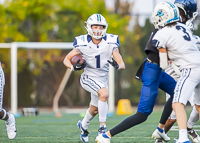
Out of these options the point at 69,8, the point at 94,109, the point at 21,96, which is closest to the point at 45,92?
the point at 21,96

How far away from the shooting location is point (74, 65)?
559 centimetres

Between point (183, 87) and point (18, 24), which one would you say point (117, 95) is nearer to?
point (18, 24)

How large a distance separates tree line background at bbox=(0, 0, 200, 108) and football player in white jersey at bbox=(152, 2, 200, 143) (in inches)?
394

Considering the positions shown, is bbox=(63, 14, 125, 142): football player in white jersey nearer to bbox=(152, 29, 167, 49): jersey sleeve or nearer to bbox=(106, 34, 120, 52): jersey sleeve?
bbox=(106, 34, 120, 52): jersey sleeve

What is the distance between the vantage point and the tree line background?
47.9 feet

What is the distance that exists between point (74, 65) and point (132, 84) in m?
10.3

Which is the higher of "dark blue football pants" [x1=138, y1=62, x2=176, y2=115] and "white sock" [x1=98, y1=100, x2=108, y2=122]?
"dark blue football pants" [x1=138, y1=62, x2=176, y2=115]

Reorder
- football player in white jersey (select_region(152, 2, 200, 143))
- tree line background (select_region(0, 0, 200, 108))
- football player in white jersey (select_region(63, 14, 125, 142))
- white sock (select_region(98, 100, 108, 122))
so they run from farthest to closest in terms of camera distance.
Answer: tree line background (select_region(0, 0, 200, 108)) < football player in white jersey (select_region(63, 14, 125, 142)) < white sock (select_region(98, 100, 108, 122)) < football player in white jersey (select_region(152, 2, 200, 143))

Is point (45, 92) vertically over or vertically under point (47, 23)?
under

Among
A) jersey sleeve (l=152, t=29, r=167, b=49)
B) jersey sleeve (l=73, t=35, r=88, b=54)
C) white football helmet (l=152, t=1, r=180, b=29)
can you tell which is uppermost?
white football helmet (l=152, t=1, r=180, b=29)

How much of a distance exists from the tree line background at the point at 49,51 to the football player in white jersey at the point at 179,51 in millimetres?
9995

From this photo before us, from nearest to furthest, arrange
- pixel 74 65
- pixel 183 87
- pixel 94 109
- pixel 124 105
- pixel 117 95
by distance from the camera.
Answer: pixel 183 87, pixel 74 65, pixel 94 109, pixel 124 105, pixel 117 95

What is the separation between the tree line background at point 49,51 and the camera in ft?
47.9

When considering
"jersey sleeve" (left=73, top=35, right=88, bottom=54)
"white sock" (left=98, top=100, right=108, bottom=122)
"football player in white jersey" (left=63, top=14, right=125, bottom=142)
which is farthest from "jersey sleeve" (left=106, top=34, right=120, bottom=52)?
"white sock" (left=98, top=100, right=108, bottom=122)
